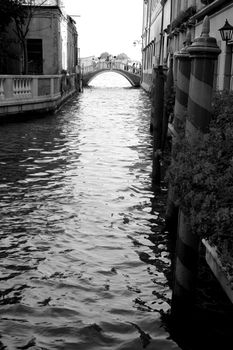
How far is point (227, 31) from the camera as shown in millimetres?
9664

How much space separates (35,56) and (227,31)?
1654 cm

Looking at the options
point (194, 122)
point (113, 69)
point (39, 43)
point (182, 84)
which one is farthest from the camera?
point (113, 69)

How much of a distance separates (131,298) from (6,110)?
11.2m

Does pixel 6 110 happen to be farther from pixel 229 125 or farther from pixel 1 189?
pixel 229 125

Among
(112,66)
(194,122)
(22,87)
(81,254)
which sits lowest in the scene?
(81,254)

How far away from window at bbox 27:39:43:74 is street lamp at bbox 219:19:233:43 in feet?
52.7

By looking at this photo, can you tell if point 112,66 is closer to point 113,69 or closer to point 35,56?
point 113,69

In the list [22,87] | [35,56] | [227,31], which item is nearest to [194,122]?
[227,31]

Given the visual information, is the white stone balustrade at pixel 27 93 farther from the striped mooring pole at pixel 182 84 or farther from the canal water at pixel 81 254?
the striped mooring pole at pixel 182 84

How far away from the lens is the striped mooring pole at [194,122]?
10.9ft

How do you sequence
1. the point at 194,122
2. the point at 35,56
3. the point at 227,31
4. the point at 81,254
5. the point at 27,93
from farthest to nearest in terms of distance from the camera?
the point at 35,56 < the point at 27,93 < the point at 227,31 < the point at 81,254 < the point at 194,122

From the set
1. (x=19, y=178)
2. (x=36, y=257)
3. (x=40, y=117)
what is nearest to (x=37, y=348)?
(x=36, y=257)

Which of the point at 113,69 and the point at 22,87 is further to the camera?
the point at 113,69

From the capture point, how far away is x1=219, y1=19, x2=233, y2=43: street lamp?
9.48 m
